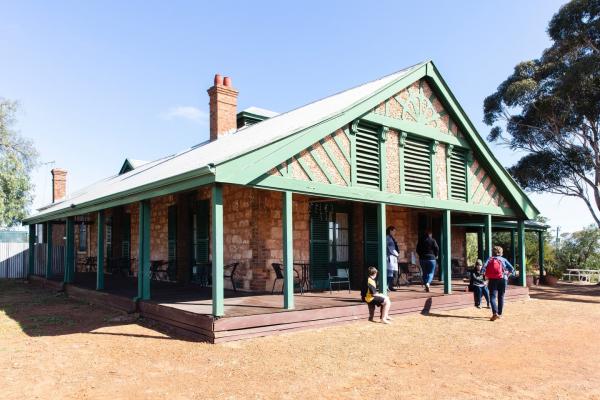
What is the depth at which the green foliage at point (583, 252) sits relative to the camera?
26.6 meters

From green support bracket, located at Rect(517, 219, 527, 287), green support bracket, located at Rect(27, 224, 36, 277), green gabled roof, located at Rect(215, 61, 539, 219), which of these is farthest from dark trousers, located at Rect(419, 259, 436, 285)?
green support bracket, located at Rect(27, 224, 36, 277)

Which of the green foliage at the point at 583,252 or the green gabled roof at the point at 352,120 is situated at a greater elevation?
the green gabled roof at the point at 352,120

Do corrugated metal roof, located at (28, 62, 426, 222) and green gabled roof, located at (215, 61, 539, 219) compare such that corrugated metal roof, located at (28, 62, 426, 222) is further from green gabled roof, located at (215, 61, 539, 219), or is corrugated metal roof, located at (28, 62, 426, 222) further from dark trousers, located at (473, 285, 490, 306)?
dark trousers, located at (473, 285, 490, 306)

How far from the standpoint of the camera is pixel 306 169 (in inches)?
321

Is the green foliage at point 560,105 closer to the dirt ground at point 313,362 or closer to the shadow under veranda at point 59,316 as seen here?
the dirt ground at point 313,362

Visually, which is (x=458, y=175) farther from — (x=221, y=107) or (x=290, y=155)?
(x=221, y=107)

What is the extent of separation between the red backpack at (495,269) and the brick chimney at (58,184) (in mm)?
21179

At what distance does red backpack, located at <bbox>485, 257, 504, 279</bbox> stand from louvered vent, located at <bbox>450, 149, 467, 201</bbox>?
252 cm

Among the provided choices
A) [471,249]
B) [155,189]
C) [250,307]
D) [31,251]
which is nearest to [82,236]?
[31,251]

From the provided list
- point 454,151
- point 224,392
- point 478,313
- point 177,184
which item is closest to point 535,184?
point 454,151

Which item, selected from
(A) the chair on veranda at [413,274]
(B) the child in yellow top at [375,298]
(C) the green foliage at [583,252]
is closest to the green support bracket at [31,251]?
(A) the chair on veranda at [413,274]

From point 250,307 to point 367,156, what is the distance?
3.94 metres

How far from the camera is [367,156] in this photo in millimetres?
9477

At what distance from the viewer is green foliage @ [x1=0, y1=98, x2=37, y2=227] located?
2441 centimetres
